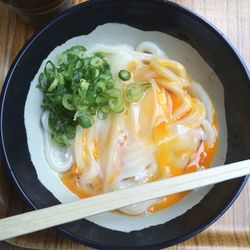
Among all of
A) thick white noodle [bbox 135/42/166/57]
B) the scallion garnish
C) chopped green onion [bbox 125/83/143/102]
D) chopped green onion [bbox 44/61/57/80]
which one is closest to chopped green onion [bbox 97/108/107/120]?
the scallion garnish

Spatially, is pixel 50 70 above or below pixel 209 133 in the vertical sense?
above

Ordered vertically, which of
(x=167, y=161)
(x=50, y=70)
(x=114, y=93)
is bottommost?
(x=167, y=161)

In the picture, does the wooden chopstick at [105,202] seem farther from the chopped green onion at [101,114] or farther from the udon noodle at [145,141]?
the chopped green onion at [101,114]

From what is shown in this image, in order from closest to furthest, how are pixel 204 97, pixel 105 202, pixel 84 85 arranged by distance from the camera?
pixel 105 202
pixel 84 85
pixel 204 97

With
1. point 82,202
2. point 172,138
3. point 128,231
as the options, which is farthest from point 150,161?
point 82,202

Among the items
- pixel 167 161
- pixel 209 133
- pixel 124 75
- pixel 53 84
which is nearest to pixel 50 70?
pixel 53 84

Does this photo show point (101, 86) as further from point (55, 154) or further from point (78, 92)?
point (55, 154)

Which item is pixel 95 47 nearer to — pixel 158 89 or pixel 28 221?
pixel 158 89
